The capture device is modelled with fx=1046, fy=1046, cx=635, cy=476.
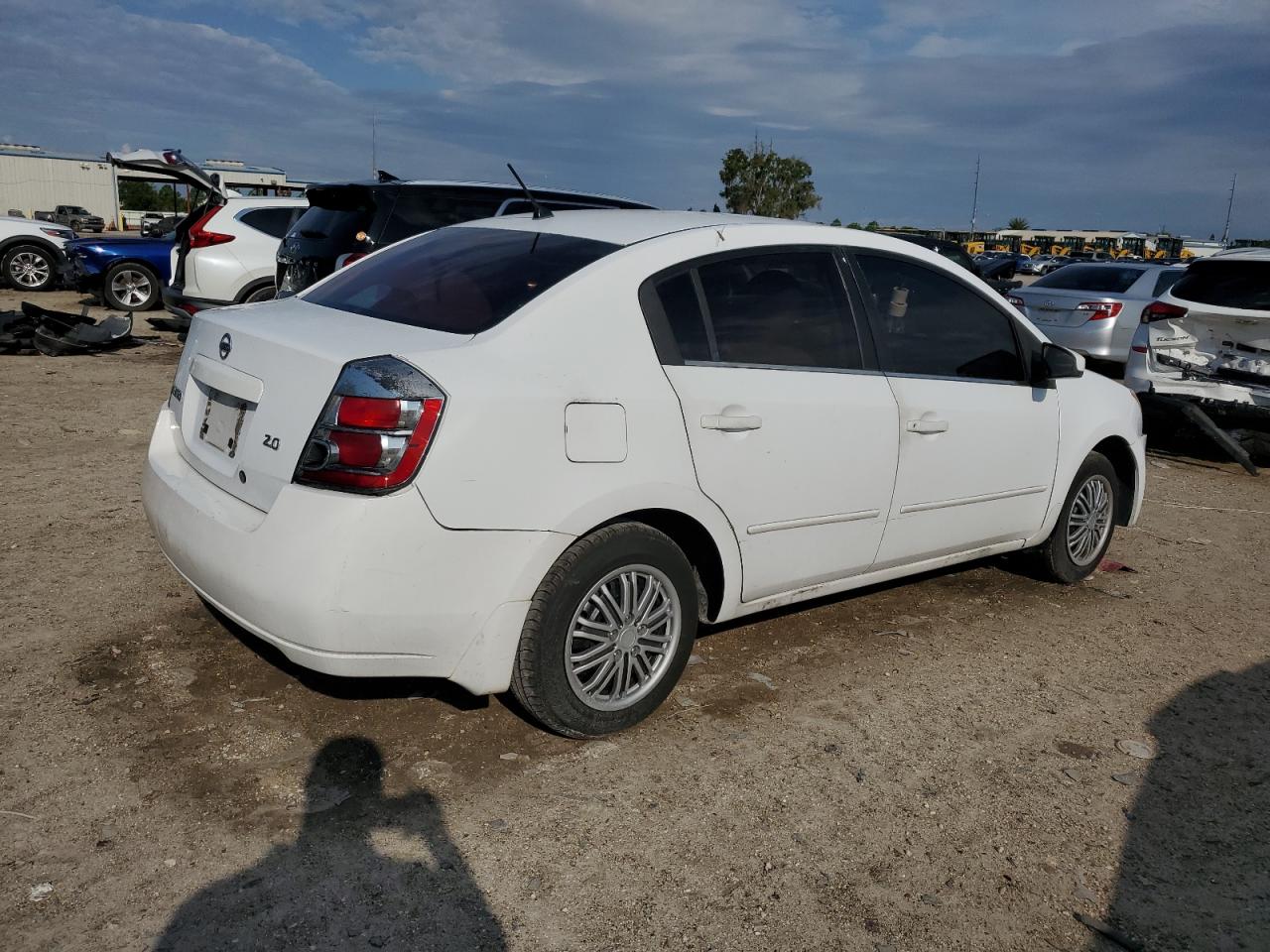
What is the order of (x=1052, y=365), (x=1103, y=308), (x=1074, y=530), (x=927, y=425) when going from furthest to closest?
(x=1103, y=308), (x=1074, y=530), (x=1052, y=365), (x=927, y=425)

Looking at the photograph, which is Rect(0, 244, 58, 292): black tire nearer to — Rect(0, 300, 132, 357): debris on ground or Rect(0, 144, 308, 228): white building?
Rect(0, 300, 132, 357): debris on ground

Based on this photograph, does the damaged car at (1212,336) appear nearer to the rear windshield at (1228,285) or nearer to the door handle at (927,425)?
the rear windshield at (1228,285)

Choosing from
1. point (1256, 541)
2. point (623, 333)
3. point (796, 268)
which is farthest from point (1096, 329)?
point (623, 333)

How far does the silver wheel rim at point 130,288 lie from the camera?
47.2 ft

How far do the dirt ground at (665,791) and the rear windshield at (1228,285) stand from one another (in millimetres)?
4549

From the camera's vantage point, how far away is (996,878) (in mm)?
2861

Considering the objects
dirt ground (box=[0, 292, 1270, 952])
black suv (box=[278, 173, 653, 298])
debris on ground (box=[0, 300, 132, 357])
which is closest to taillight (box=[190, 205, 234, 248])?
debris on ground (box=[0, 300, 132, 357])

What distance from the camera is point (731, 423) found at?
11.4ft

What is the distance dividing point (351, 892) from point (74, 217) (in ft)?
213

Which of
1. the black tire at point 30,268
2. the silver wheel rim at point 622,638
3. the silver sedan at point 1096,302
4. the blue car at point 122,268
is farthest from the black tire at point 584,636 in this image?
the black tire at point 30,268

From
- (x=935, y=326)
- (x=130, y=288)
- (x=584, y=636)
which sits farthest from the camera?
(x=130, y=288)

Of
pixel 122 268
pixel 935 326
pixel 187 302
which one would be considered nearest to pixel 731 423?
pixel 935 326

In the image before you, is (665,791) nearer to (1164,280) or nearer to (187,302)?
(187,302)

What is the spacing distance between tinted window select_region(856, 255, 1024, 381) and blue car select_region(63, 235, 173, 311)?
12.8 meters
